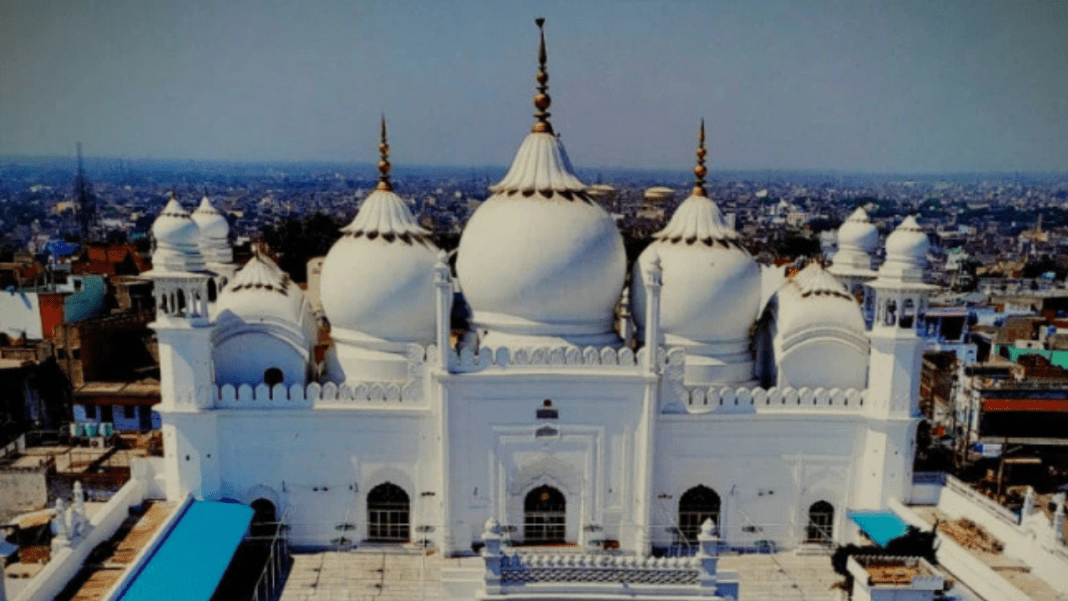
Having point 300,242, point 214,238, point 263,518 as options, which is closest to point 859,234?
point 263,518

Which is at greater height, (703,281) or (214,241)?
(214,241)

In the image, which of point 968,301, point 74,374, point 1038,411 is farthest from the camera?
point 968,301

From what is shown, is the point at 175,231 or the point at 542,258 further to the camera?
the point at 175,231

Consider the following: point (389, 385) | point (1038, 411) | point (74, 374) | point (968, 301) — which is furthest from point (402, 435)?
point (968, 301)

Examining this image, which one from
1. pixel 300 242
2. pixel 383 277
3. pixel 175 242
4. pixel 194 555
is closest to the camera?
pixel 194 555

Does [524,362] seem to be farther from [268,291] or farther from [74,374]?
[74,374]

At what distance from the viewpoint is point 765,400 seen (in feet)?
50.0

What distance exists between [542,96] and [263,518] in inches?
381

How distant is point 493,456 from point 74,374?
15912 millimetres

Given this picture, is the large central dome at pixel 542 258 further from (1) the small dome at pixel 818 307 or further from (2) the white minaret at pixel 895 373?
(2) the white minaret at pixel 895 373

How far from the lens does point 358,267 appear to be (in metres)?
16.0

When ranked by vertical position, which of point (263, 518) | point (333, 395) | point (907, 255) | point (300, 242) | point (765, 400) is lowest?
point (263, 518)

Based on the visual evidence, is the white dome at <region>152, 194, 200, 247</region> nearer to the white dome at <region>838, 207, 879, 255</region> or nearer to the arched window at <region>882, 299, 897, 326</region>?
the arched window at <region>882, 299, 897, 326</region>

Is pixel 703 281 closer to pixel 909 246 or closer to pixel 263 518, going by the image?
pixel 909 246
